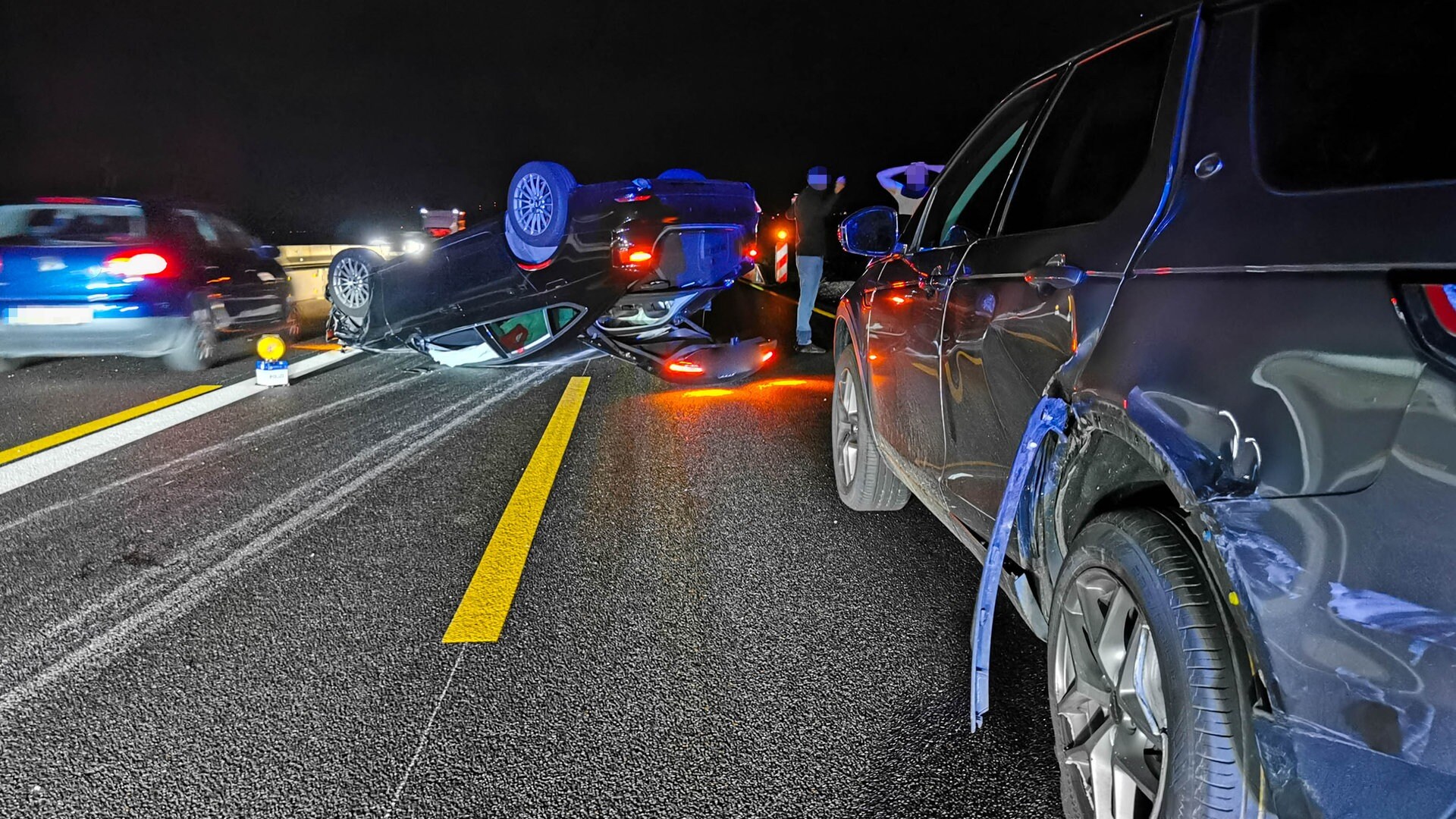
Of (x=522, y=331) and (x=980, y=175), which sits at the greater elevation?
(x=980, y=175)

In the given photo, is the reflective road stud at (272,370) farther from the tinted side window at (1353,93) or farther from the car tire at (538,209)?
the tinted side window at (1353,93)

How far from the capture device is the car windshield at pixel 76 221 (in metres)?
7.62

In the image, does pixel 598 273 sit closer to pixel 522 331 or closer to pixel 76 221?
pixel 522 331

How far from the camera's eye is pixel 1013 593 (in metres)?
2.40

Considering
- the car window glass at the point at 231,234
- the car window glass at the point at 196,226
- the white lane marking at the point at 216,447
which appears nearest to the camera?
the white lane marking at the point at 216,447

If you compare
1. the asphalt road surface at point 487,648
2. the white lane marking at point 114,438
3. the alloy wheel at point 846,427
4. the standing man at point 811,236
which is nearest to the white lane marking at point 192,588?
the asphalt road surface at point 487,648

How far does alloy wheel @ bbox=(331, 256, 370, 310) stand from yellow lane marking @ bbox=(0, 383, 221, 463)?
1.48 m

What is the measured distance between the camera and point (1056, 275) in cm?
205

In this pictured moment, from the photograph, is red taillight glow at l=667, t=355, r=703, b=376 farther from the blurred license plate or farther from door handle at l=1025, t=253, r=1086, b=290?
door handle at l=1025, t=253, r=1086, b=290

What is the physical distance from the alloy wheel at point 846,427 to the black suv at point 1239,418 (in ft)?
5.90

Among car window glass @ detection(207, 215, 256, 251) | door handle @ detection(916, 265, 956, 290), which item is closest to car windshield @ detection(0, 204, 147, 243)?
car window glass @ detection(207, 215, 256, 251)

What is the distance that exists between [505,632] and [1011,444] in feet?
5.69

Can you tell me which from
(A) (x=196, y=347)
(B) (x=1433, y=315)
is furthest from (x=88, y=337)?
(B) (x=1433, y=315)

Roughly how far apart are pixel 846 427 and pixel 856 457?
28cm
